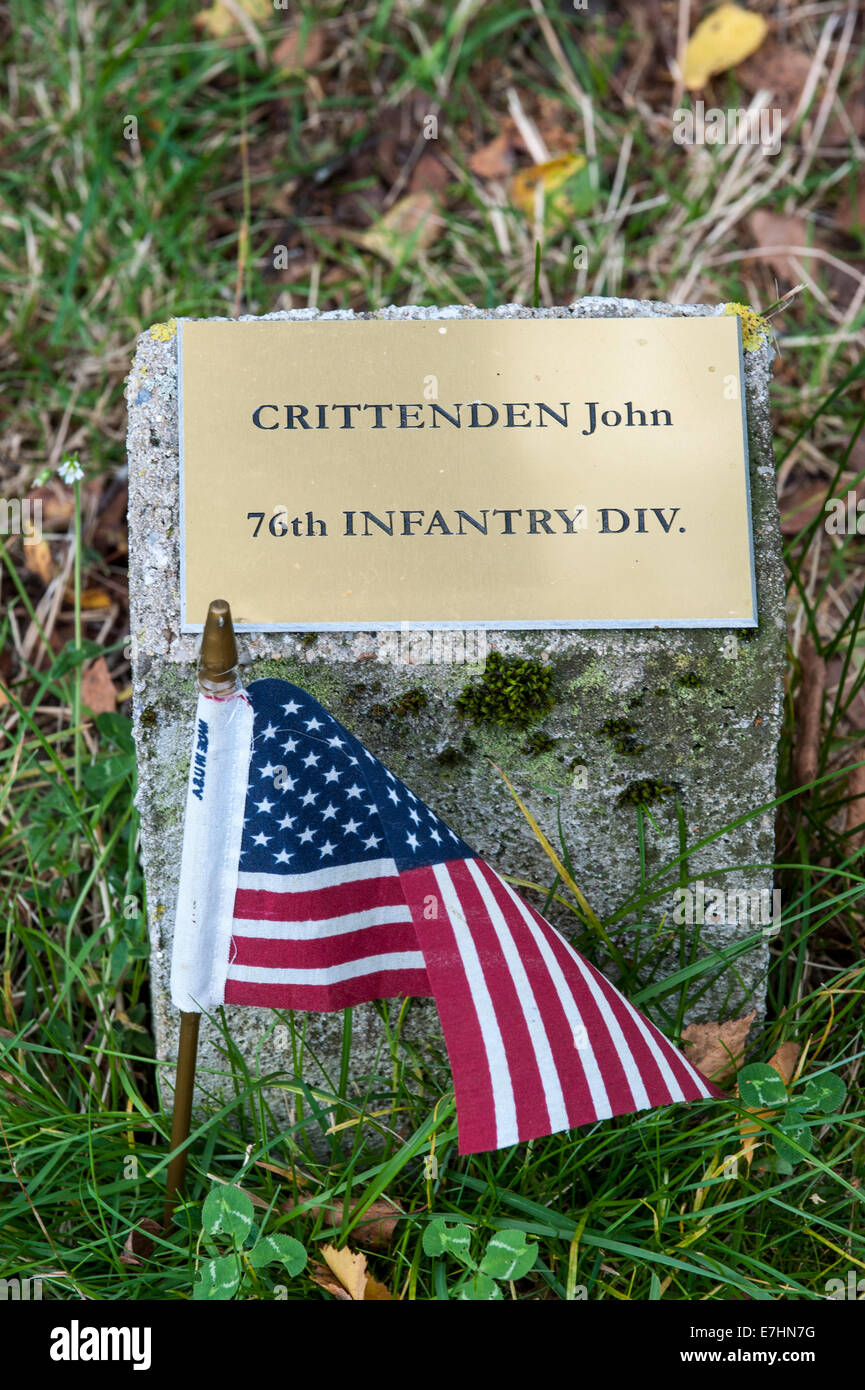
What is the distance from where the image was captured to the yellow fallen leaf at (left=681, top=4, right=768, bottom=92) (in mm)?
3514

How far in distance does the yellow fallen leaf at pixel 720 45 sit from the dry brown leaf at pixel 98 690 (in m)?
2.64

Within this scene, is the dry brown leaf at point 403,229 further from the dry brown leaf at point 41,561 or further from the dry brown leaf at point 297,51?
the dry brown leaf at point 41,561

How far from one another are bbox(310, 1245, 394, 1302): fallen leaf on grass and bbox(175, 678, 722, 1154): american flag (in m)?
0.39

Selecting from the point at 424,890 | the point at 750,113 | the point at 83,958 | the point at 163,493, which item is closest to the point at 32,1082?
the point at 83,958

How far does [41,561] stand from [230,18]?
2018mm

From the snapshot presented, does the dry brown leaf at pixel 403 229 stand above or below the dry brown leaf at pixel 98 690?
above

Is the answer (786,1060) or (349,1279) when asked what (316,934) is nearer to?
(349,1279)

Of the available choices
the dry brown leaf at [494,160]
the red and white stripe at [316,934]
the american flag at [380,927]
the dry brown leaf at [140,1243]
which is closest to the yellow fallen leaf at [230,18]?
the dry brown leaf at [494,160]

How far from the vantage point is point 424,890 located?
150cm

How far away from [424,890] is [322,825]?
17 cm

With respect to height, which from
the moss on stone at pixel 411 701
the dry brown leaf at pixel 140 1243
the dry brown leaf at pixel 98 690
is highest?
the dry brown leaf at pixel 98 690

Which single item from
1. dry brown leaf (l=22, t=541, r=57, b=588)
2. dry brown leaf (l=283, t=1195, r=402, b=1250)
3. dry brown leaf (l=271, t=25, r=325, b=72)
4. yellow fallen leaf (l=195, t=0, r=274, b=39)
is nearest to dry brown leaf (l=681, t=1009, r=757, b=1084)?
dry brown leaf (l=283, t=1195, r=402, b=1250)

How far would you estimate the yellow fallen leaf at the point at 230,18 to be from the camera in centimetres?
352

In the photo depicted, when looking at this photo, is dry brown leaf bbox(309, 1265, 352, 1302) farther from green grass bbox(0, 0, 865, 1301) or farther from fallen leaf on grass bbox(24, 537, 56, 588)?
fallen leaf on grass bbox(24, 537, 56, 588)
